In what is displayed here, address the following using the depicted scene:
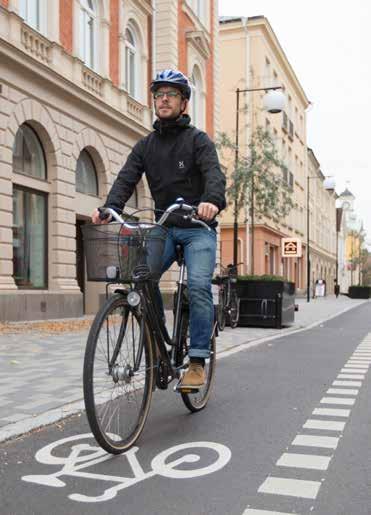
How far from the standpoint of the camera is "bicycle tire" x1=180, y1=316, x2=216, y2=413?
15.7ft

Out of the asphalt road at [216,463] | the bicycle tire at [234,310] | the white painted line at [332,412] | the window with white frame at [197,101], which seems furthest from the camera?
the window with white frame at [197,101]

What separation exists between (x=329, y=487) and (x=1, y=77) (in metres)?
12.7

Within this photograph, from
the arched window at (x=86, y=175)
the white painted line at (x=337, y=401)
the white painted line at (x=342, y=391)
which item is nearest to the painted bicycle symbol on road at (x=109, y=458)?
the white painted line at (x=337, y=401)

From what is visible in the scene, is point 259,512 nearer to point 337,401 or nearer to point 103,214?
point 103,214

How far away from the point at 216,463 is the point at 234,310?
33.6 feet

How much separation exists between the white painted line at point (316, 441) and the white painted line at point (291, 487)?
2.39 feet

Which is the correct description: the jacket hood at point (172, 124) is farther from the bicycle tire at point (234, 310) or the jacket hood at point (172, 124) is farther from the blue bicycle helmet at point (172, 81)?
the bicycle tire at point (234, 310)

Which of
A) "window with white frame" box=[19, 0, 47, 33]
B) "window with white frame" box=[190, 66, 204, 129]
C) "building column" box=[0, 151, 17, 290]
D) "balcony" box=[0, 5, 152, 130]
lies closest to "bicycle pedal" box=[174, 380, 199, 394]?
"building column" box=[0, 151, 17, 290]

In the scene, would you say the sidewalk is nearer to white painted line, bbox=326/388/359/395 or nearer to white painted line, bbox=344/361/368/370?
white painted line, bbox=344/361/368/370

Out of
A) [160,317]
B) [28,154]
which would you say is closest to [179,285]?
[160,317]

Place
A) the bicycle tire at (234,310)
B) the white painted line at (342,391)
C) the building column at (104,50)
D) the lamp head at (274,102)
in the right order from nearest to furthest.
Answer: the white painted line at (342,391) → the bicycle tire at (234,310) → the building column at (104,50) → the lamp head at (274,102)

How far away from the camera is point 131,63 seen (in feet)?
A: 71.8

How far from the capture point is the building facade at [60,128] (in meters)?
14.4

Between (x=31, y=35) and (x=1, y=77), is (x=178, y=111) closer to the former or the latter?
(x=1, y=77)
